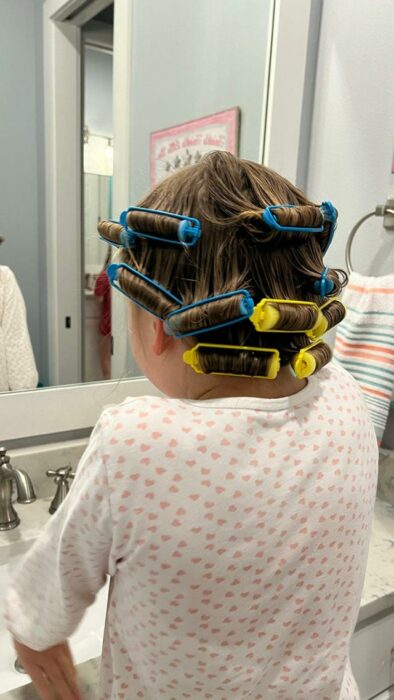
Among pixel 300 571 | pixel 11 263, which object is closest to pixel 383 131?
pixel 11 263

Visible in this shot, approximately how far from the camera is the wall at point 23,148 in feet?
3.05

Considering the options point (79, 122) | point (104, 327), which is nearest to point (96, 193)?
point (79, 122)

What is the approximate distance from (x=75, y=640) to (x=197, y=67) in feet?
3.95

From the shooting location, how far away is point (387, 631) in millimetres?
868

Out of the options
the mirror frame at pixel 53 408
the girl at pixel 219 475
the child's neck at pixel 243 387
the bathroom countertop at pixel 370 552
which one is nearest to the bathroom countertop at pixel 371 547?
the bathroom countertop at pixel 370 552

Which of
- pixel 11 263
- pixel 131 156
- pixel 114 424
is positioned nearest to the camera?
pixel 114 424

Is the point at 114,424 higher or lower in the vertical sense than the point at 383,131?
lower

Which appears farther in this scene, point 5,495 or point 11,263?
point 11,263

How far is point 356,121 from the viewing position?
112cm

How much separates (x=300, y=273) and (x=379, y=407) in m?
0.67

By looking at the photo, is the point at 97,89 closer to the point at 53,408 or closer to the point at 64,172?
the point at 64,172

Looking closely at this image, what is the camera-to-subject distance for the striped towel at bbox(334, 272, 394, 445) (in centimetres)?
101

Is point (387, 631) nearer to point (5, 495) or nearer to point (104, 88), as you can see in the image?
point (5, 495)

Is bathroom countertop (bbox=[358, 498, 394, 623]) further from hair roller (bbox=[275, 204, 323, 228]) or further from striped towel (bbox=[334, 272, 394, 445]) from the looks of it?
hair roller (bbox=[275, 204, 323, 228])
